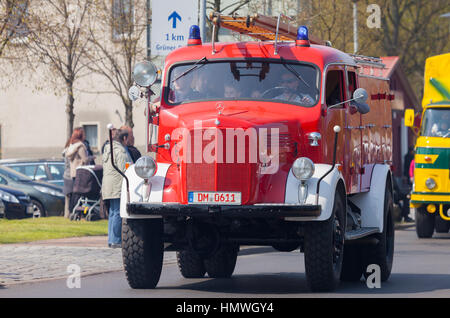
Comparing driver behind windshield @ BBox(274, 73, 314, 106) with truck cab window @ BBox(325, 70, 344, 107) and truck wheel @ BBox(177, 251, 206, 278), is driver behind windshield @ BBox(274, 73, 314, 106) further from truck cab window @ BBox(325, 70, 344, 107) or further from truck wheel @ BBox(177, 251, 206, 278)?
truck wheel @ BBox(177, 251, 206, 278)

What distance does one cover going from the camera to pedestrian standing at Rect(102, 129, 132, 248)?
16.7 metres

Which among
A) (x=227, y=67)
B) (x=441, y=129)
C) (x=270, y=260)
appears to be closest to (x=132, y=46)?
(x=441, y=129)

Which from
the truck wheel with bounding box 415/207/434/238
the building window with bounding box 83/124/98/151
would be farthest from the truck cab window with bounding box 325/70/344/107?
the building window with bounding box 83/124/98/151

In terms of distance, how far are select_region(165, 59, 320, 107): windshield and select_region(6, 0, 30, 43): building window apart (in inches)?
385

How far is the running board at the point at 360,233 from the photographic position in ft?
37.1

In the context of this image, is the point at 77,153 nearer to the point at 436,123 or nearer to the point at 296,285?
the point at 436,123

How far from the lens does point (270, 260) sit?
1602 centimetres

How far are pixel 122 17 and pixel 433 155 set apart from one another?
1199 centimetres

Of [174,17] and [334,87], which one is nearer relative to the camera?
[334,87]

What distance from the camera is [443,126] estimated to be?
20516 millimetres

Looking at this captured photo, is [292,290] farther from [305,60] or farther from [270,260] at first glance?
[270,260]

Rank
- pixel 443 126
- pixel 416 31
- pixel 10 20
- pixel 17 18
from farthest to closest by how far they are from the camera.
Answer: pixel 416 31
pixel 17 18
pixel 10 20
pixel 443 126

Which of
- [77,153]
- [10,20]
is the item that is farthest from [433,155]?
[10,20]

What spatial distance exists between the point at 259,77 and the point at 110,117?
31238 mm
